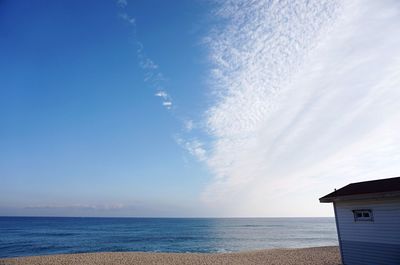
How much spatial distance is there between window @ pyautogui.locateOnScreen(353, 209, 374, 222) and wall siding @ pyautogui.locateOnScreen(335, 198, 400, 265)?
126 millimetres

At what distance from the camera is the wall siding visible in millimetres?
9977

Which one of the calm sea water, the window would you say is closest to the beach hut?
the window

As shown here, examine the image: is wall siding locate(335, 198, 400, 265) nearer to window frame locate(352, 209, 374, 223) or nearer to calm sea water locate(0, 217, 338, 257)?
window frame locate(352, 209, 374, 223)

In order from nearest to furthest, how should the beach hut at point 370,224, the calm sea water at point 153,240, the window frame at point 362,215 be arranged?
the beach hut at point 370,224 < the window frame at point 362,215 < the calm sea water at point 153,240

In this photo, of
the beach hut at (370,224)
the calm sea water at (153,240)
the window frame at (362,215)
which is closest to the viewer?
the beach hut at (370,224)

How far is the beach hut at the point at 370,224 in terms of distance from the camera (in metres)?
9.98

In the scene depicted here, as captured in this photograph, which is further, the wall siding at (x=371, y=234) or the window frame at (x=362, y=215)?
the window frame at (x=362, y=215)

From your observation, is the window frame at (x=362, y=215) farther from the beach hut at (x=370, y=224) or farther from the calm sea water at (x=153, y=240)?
the calm sea water at (x=153, y=240)

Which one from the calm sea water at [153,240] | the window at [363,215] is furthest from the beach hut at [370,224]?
the calm sea water at [153,240]

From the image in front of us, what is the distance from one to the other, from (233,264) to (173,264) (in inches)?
156

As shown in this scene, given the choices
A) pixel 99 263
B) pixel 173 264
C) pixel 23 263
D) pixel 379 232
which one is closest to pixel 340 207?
pixel 379 232

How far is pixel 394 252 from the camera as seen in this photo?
995 cm

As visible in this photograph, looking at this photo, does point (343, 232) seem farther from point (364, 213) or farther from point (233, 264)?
point (233, 264)

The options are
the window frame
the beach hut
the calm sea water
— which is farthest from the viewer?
the calm sea water
